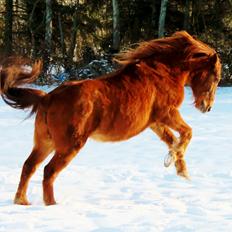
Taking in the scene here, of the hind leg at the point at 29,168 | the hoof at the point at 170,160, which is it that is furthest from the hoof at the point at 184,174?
the hind leg at the point at 29,168

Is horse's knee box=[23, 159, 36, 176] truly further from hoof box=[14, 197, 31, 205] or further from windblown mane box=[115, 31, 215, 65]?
windblown mane box=[115, 31, 215, 65]

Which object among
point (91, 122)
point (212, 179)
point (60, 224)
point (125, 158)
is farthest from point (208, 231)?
point (125, 158)

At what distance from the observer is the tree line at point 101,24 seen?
21.0 m

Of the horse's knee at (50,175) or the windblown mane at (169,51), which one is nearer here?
the horse's knee at (50,175)

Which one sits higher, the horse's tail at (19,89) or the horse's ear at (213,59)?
the horse's ear at (213,59)

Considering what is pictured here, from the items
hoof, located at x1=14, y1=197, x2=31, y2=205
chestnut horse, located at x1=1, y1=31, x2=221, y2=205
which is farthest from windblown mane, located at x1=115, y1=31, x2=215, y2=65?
hoof, located at x1=14, y1=197, x2=31, y2=205

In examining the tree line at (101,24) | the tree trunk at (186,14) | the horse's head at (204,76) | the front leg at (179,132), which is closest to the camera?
the front leg at (179,132)

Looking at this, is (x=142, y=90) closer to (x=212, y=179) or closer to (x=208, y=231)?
(x=212, y=179)

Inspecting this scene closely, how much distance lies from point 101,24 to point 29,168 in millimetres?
18871

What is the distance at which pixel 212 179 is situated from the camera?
259 inches

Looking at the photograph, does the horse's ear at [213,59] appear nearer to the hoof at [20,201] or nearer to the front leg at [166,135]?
the front leg at [166,135]

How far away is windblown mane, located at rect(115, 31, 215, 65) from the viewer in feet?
20.6

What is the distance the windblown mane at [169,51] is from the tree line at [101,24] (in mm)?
13625

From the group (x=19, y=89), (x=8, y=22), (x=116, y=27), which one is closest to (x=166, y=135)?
(x=19, y=89)
